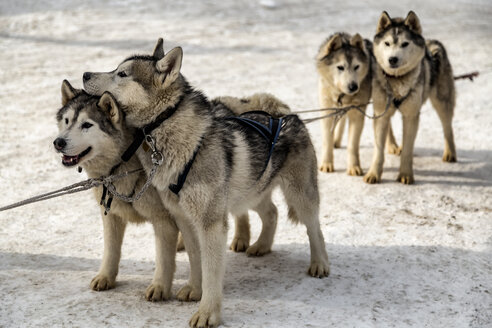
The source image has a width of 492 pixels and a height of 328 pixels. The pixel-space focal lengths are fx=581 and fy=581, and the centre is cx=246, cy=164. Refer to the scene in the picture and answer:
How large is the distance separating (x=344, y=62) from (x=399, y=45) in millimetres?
698

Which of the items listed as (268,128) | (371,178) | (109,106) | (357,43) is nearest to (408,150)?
(371,178)

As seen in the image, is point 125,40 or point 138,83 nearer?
point 138,83

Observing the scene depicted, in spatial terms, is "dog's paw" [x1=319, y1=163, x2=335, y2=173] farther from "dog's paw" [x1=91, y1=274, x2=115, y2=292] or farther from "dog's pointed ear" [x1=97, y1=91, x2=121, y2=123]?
"dog's pointed ear" [x1=97, y1=91, x2=121, y2=123]

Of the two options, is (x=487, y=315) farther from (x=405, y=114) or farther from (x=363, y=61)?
(x=363, y=61)

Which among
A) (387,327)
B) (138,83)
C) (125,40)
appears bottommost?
(387,327)

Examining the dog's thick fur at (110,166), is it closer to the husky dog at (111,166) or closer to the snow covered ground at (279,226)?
the husky dog at (111,166)

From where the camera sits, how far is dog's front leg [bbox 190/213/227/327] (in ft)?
13.2

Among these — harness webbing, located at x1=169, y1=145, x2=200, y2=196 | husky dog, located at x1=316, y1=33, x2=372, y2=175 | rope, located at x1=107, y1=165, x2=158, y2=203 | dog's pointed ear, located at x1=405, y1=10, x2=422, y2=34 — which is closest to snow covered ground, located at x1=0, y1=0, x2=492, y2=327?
husky dog, located at x1=316, y1=33, x2=372, y2=175

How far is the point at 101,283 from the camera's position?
465 cm

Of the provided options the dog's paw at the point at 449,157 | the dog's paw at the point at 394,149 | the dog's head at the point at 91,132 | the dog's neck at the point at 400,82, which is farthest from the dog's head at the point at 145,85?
the dog's paw at the point at 449,157

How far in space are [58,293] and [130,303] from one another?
0.62m

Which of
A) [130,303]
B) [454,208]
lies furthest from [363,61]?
[130,303]

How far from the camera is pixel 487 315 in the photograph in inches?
174

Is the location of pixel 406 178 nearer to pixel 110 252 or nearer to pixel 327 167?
pixel 327 167
